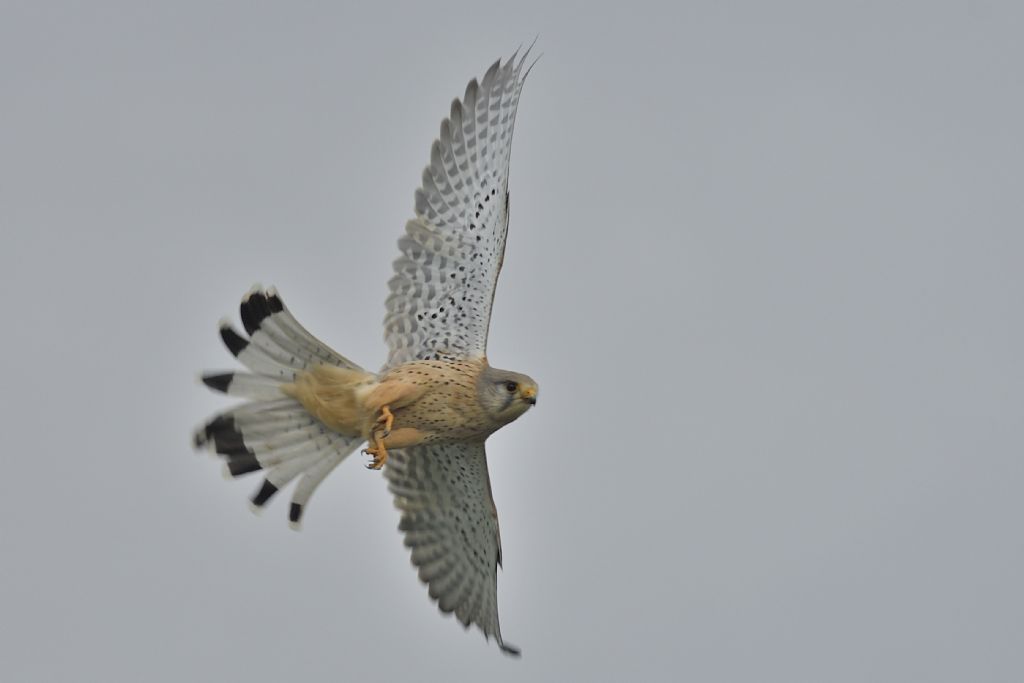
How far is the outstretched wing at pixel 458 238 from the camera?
55.7ft

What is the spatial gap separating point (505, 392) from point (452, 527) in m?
2.33

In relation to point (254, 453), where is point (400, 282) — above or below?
above

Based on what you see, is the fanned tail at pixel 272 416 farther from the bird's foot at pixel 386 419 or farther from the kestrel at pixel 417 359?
the bird's foot at pixel 386 419

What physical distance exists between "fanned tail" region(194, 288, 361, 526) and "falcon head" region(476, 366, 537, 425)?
1122 millimetres

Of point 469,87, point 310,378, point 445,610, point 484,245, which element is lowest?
point 445,610

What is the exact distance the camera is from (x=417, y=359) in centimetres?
1705

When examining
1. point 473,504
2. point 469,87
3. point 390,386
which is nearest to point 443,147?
point 469,87

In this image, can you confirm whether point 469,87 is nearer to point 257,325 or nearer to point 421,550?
point 257,325

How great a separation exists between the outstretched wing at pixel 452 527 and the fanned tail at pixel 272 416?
3.48 ft

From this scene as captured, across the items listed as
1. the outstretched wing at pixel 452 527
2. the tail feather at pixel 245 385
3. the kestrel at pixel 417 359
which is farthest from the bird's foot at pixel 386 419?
the outstretched wing at pixel 452 527

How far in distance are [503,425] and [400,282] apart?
1547 mm

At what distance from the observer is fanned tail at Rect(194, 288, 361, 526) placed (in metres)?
16.7

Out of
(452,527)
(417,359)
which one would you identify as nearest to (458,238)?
(417,359)

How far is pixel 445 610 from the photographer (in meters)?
18.7
